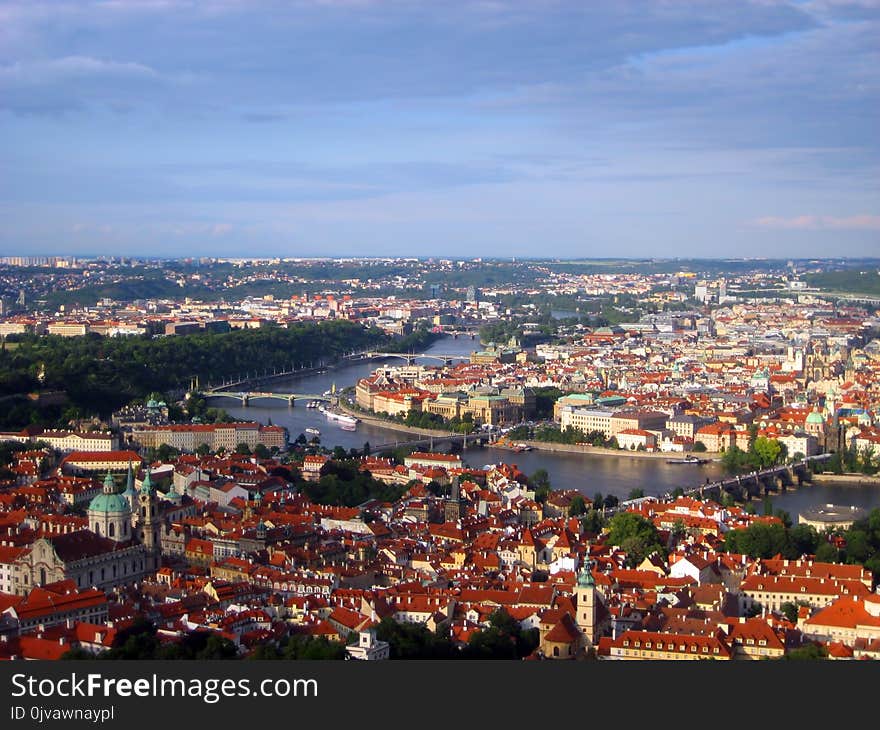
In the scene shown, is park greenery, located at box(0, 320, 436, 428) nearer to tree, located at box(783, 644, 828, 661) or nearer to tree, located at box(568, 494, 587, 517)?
tree, located at box(568, 494, 587, 517)

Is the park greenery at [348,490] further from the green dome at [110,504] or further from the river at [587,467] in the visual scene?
the green dome at [110,504]

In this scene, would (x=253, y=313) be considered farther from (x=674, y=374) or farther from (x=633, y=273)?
(x=633, y=273)

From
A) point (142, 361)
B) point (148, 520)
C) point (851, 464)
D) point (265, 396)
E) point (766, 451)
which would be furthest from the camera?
point (142, 361)

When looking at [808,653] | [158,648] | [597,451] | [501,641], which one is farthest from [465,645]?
[597,451]

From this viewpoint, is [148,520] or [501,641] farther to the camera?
[148,520]

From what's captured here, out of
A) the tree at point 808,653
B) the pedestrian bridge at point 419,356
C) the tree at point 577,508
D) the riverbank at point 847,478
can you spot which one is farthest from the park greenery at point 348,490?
the pedestrian bridge at point 419,356

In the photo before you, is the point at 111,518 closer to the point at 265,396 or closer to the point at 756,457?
the point at 756,457

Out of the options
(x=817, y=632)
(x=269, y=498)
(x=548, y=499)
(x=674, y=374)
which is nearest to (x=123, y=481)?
(x=269, y=498)
